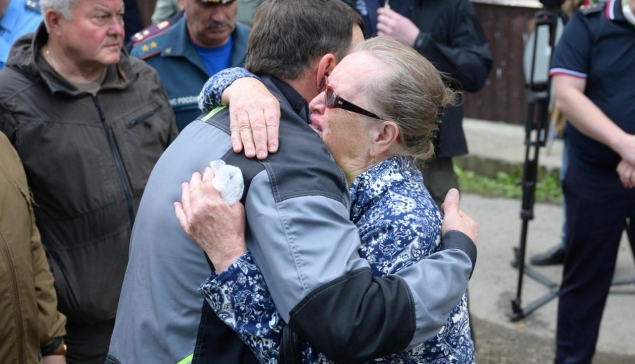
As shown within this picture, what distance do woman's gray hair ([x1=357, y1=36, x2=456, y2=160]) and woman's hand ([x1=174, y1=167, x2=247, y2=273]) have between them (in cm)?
43

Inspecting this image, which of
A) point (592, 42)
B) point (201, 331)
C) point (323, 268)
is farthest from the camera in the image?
point (592, 42)

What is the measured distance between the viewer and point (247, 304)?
1.76 metres

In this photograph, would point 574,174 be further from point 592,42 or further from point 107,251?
point 107,251

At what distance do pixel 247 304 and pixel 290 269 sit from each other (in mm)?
154

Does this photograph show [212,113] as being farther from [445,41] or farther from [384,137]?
[445,41]

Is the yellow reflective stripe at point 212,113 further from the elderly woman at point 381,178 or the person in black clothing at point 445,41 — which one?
the person in black clothing at point 445,41

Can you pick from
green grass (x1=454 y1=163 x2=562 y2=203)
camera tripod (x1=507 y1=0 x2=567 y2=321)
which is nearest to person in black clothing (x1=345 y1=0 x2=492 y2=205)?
camera tripod (x1=507 y1=0 x2=567 y2=321)

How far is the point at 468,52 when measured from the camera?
13.2 ft

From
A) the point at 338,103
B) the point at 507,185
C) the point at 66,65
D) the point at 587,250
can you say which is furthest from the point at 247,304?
the point at 507,185

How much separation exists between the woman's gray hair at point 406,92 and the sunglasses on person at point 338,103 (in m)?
0.02

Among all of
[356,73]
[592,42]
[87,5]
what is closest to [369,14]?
[592,42]

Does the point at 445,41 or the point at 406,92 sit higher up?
the point at 406,92

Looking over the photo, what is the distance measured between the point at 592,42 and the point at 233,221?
2.62 m

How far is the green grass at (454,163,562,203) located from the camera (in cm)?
689
